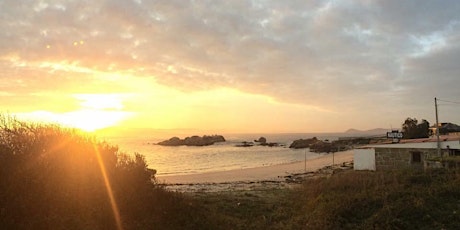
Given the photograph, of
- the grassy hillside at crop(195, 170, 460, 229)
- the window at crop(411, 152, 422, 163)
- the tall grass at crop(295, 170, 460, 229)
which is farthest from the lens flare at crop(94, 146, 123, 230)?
the window at crop(411, 152, 422, 163)

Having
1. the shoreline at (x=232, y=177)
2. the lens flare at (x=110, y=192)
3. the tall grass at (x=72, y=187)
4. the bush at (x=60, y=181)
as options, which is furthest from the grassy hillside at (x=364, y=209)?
the shoreline at (x=232, y=177)

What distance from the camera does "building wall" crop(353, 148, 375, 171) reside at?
97.0ft

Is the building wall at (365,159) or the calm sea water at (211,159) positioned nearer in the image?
the building wall at (365,159)

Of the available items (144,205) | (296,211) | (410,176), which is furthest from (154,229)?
(410,176)

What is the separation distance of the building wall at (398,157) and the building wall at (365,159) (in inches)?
16.7

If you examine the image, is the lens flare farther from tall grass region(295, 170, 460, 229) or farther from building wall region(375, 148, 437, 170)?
building wall region(375, 148, 437, 170)

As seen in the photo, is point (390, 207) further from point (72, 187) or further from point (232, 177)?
point (232, 177)

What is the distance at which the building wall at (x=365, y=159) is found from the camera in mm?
29578

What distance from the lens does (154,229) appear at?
9.41 m

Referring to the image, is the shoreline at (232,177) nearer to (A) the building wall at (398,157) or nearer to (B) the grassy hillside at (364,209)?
(A) the building wall at (398,157)

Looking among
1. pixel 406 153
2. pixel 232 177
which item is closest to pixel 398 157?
pixel 406 153

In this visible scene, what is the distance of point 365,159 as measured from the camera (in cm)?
3031

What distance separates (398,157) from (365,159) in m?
2.57

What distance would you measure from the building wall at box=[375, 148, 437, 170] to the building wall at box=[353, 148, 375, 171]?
0.42 m
